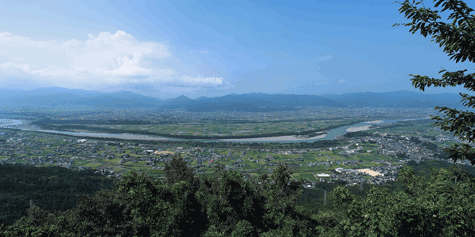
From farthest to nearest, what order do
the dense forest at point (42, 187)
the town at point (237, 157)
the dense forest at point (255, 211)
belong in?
the town at point (237, 157), the dense forest at point (42, 187), the dense forest at point (255, 211)

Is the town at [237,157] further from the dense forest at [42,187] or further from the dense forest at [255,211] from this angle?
the dense forest at [255,211]

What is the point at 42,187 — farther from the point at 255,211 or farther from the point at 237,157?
the point at 237,157

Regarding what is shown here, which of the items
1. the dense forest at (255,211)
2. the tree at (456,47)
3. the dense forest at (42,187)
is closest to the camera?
the tree at (456,47)

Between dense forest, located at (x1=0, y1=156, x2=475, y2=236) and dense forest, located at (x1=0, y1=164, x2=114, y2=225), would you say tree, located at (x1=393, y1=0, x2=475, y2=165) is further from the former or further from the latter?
dense forest, located at (x1=0, y1=164, x2=114, y2=225)

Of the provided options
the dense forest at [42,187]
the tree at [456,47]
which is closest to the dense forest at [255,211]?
the tree at [456,47]

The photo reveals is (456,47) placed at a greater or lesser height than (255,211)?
greater

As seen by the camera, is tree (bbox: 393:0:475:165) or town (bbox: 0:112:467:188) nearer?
tree (bbox: 393:0:475:165)

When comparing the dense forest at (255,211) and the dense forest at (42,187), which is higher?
the dense forest at (255,211)

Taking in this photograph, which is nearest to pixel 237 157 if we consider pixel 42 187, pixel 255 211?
pixel 42 187

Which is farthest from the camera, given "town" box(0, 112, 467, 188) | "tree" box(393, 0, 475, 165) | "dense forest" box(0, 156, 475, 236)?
"town" box(0, 112, 467, 188)

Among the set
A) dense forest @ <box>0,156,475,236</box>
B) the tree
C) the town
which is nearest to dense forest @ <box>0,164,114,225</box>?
the town

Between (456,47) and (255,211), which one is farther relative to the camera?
(255,211)
